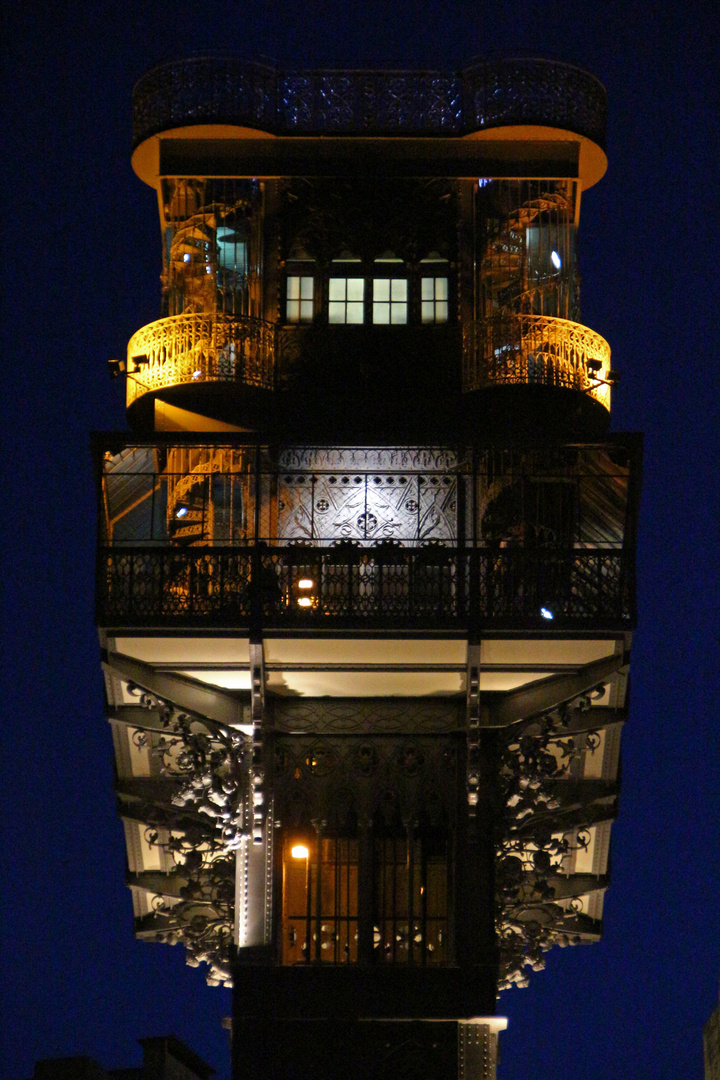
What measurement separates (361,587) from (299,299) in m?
4.44

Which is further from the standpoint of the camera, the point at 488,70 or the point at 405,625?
the point at 488,70

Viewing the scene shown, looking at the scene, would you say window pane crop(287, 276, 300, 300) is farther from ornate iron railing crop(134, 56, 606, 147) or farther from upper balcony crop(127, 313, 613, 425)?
ornate iron railing crop(134, 56, 606, 147)

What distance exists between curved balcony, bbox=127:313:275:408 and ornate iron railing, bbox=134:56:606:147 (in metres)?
2.80

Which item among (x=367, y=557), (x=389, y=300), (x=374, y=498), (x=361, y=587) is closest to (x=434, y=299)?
(x=389, y=300)

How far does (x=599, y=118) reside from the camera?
1483 inches

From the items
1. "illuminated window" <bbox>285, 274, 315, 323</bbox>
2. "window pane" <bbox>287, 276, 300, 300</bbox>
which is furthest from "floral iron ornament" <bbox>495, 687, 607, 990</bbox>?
"window pane" <bbox>287, 276, 300, 300</bbox>

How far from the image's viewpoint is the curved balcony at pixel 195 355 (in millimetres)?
36000

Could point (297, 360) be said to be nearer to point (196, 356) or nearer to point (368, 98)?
point (196, 356)

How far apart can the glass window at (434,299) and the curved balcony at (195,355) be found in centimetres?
230

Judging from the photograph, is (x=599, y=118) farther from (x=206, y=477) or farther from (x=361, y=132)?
(x=206, y=477)

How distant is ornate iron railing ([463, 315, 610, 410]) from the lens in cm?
3591

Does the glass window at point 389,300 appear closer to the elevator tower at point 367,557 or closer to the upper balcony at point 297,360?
the elevator tower at point 367,557

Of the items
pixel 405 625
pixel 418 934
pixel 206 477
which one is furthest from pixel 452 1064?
pixel 206 477

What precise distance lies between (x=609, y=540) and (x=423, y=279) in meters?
4.46
